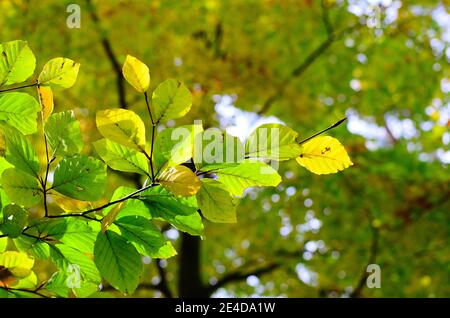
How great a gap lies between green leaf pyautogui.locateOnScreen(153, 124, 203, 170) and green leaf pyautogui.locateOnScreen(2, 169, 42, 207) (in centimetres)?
22

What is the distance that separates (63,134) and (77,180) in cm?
9

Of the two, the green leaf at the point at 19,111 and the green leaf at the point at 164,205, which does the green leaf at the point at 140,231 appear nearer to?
the green leaf at the point at 164,205

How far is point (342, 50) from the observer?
20.1ft

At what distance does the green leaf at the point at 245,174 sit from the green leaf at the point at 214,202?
2 cm

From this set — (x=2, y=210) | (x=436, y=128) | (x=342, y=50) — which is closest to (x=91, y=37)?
(x=342, y=50)

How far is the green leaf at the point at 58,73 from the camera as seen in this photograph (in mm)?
990

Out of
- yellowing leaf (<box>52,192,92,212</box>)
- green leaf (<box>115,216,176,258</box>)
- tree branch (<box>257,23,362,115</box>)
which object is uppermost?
tree branch (<box>257,23,362,115</box>)

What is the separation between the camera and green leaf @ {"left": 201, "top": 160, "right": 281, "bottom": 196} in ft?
2.92

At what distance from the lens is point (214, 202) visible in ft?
2.96
